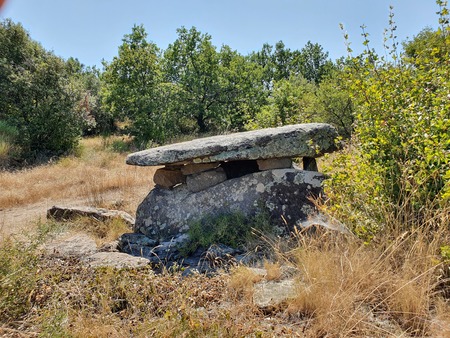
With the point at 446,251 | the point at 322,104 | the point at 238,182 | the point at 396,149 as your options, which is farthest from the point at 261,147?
the point at 322,104

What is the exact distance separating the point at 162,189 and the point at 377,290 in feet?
11.2

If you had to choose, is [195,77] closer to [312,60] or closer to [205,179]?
[205,179]

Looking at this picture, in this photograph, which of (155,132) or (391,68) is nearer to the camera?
(391,68)

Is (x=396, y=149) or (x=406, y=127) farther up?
(x=406, y=127)

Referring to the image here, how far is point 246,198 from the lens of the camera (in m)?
4.35

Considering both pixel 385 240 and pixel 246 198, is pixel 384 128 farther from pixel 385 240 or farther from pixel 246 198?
pixel 246 198

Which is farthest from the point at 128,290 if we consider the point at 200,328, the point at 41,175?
the point at 41,175

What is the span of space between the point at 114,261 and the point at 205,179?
1839 millimetres

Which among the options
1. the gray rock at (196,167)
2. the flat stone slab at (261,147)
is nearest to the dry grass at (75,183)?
the gray rock at (196,167)

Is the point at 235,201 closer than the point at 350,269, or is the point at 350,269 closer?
the point at 350,269

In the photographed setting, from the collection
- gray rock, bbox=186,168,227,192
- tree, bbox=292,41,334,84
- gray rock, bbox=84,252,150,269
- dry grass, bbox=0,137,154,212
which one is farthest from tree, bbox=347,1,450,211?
tree, bbox=292,41,334,84

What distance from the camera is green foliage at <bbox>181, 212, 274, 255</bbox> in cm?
382

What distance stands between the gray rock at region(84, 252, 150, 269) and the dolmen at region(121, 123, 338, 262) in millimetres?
583

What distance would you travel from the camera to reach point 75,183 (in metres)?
8.38
